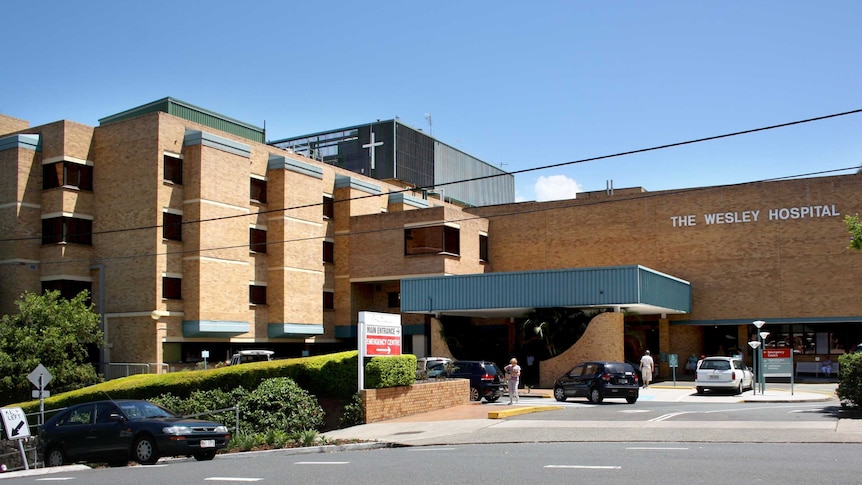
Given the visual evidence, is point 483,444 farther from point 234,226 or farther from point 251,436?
point 234,226

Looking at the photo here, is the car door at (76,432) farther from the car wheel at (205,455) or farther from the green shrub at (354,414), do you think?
the green shrub at (354,414)

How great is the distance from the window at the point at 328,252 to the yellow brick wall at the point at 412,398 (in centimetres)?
2164

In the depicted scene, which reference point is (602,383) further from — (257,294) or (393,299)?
(393,299)

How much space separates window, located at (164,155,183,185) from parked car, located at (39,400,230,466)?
23.5 m

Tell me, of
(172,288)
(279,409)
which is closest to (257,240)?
(172,288)

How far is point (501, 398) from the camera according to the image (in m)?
34.8

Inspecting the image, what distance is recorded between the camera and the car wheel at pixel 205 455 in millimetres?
18736

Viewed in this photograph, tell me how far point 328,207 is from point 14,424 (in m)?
33.3

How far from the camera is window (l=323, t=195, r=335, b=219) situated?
167 ft

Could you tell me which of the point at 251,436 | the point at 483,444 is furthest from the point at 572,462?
the point at 251,436

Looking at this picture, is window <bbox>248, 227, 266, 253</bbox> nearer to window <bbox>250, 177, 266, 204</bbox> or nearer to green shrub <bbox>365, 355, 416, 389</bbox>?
window <bbox>250, 177, 266, 204</bbox>

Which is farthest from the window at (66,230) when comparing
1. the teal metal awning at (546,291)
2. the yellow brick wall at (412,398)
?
the yellow brick wall at (412,398)

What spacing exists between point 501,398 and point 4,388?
66.1ft

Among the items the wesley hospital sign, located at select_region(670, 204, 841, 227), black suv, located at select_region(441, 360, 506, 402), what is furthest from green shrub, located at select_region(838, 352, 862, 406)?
the wesley hospital sign, located at select_region(670, 204, 841, 227)
